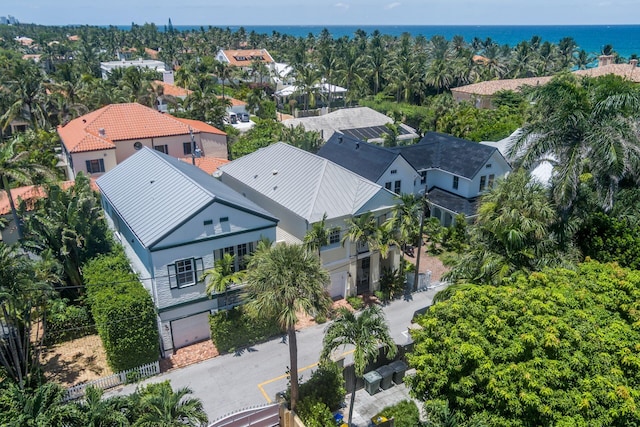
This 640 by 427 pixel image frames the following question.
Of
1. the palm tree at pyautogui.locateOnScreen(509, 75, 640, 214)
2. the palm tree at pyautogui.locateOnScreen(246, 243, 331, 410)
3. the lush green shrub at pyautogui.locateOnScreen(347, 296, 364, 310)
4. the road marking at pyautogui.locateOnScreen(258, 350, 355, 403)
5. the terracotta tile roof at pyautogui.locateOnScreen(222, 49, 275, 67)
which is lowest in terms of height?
the road marking at pyautogui.locateOnScreen(258, 350, 355, 403)

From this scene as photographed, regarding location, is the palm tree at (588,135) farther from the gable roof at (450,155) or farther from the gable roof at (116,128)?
the gable roof at (116,128)

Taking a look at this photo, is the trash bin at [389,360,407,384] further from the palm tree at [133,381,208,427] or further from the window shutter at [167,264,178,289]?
the window shutter at [167,264,178,289]

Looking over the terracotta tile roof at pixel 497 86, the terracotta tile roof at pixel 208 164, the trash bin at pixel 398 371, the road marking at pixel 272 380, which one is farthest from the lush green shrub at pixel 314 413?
the terracotta tile roof at pixel 497 86

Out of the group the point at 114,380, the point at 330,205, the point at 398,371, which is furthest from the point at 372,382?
the point at 114,380

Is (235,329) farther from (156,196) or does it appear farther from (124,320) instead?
(156,196)

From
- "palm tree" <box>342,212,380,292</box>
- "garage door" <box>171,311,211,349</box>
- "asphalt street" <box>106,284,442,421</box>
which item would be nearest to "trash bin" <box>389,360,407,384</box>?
"asphalt street" <box>106,284,442,421</box>

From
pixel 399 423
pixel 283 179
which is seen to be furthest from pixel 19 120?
pixel 399 423

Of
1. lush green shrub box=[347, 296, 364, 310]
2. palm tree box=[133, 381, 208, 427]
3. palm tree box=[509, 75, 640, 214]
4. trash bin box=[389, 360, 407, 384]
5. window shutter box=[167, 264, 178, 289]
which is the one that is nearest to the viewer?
palm tree box=[133, 381, 208, 427]

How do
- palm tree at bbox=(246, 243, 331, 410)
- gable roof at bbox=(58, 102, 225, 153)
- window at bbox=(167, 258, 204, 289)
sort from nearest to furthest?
palm tree at bbox=(246, 243, 331, 410)
window at bbox=(167, 258, 204, 289)
gable roof at bbox=(58, 102, 225, 153)

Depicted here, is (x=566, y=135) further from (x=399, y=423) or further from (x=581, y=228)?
(x=399, y=423)
